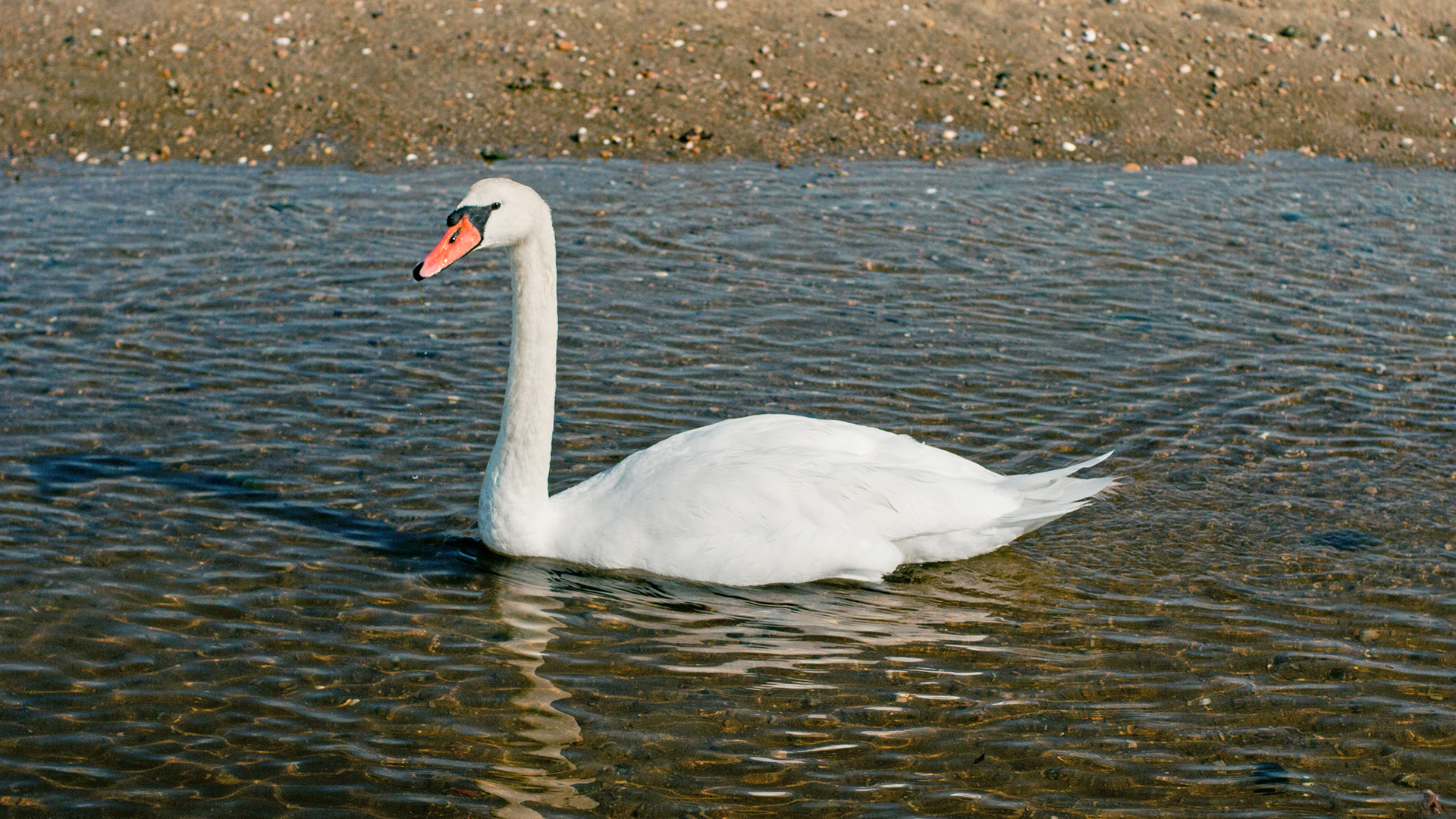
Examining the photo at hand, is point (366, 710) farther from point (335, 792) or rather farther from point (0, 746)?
point (0, 746)

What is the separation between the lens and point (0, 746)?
4.77m

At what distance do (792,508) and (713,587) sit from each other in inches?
20.0

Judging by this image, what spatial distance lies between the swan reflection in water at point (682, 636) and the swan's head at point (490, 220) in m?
1.50

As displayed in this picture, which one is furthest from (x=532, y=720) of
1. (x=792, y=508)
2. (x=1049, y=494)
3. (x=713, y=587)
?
(x=1049, y=494)

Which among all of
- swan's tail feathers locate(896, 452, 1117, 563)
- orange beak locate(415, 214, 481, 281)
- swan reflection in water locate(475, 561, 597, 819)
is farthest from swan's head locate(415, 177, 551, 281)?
swan's tail feathers locate(896, 452, 1117, 563)

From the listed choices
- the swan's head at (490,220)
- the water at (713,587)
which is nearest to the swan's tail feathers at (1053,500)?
the water at (713,587)

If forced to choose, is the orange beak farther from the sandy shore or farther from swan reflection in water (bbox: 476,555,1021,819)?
the sandy shore

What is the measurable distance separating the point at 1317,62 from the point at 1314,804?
1269cm

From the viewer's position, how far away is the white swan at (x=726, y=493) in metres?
6.00

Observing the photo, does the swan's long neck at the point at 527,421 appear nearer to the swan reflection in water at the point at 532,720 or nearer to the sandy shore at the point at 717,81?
the swan reflection in water at the point at 532,720

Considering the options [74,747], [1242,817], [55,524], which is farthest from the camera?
[55,524]

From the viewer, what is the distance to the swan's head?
5.79 meters

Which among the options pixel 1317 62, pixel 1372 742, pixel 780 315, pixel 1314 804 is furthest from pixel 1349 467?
pixel 1317 62

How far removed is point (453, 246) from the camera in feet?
19.0
